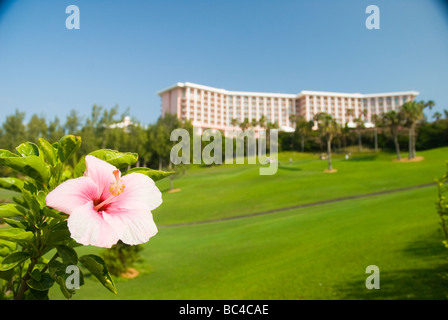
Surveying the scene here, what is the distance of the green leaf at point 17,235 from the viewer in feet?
1.51

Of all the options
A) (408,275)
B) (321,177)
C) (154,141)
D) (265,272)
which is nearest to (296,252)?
(265,272)

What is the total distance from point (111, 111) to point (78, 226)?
2547 centimetres

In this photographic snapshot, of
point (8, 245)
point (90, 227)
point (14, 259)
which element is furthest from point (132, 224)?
point (8, 245)

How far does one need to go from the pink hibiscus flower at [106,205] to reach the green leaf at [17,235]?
141mm

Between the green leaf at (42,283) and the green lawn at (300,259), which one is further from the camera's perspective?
the green lawn at (300,259)

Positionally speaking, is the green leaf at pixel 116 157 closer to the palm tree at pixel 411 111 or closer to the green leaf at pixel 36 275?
the green leaf at pixel 36 275

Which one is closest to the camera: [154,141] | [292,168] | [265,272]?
[265,272]

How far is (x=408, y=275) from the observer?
529 centimetres

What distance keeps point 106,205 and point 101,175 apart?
0.04 m

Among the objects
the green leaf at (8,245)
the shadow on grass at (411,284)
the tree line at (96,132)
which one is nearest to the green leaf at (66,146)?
the green leaf at (8,245)

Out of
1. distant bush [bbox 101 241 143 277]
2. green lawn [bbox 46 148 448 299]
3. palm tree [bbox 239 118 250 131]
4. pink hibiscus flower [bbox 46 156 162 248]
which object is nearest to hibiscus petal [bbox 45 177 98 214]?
pink hibiscus flower [bbox 46 156 162 248]
